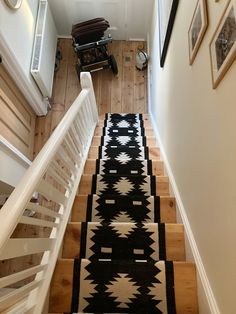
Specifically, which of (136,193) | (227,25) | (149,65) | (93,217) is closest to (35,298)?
(93,217)

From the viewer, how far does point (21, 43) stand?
3.17 meters

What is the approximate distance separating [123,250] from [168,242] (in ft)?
1.01

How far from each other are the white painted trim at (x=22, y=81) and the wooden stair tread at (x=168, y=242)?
204cm

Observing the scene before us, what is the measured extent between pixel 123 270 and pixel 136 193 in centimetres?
83

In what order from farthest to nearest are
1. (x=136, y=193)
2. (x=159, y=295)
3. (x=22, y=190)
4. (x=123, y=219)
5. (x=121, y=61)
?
(x=121, y=61)
(x=136, y=193)
(x=123, y=219)
(x=159, y=295)
(x=22, y=190)

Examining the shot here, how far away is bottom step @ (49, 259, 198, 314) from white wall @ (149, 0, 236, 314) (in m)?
0.17

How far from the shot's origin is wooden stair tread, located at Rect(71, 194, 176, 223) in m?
2.02

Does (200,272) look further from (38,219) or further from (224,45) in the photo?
(224,45)

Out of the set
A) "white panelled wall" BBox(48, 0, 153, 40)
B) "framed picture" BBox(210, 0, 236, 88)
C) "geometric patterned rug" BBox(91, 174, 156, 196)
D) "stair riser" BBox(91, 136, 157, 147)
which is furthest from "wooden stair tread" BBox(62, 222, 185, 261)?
"white panelled wall" BBox(48, 0, 153, 40)

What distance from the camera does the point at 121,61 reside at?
476 cm

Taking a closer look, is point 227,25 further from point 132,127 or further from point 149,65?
point 149,65

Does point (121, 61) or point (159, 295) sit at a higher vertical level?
point (121, 61)

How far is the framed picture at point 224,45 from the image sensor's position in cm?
105

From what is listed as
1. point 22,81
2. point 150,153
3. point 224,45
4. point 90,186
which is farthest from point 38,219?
point 22,81
